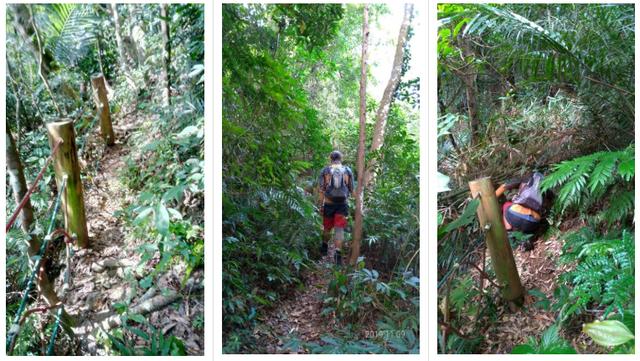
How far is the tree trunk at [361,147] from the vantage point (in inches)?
79.1

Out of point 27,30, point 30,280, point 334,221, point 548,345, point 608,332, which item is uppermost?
point 27,30

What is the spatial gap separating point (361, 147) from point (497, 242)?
75cm

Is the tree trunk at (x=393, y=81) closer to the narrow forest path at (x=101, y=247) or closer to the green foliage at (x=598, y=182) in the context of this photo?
the green foliage at (x=598, y=182)

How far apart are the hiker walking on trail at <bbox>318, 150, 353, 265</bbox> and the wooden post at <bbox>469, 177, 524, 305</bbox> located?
58 cm

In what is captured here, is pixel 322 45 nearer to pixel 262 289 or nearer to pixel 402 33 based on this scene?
pixel 402 33

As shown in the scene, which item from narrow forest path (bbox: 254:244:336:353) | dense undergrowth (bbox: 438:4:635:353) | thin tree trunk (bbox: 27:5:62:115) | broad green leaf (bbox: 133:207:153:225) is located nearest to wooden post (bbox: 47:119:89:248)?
thin tree trunk (bbox: 27:5:62:115)

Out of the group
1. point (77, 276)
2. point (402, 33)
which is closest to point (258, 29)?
point (402, 33)

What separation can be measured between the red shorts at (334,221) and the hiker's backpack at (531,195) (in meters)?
0.80

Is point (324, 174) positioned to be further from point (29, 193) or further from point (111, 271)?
point (29, 193)

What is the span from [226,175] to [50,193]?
0.80 metres

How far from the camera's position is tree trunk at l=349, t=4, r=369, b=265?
6.59 feet

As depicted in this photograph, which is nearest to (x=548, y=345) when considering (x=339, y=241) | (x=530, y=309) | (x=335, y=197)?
(x=530, y=309)

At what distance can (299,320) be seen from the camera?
2059mm

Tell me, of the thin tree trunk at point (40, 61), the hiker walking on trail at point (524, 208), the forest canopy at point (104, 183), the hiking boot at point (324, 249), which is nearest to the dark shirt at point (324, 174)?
the hiking boot at point (324, 249)
